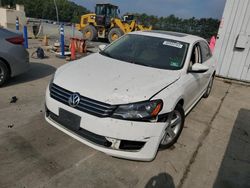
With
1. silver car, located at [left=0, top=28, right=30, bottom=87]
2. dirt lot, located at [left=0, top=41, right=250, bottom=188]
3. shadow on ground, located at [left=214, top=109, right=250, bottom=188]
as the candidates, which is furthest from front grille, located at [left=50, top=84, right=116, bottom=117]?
silver car, located at [left=0, top=28, right=30, bottom=87]

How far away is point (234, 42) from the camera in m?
7.33

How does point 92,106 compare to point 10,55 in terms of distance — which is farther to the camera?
point 10,55

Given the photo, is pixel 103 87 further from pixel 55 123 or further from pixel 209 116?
pixel 209 116

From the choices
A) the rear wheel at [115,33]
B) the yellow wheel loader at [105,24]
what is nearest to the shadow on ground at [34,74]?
the rear wheel at [115,33]

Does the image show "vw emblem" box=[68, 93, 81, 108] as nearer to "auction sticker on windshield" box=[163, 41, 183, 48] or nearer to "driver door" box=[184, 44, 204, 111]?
"driver door" box=[184, 44, 204, 111]

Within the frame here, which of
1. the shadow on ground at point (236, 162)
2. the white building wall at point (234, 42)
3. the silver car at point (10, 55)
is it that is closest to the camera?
the shadow on ground at point (236, 162)

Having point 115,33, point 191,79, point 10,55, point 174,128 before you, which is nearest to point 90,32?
point 115,33

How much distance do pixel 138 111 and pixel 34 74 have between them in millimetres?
4371

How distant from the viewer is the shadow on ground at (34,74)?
203 inches

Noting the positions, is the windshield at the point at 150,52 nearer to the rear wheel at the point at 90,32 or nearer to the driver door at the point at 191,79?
the driver door at the point at 191,79

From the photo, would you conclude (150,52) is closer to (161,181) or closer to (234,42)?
(161,181)

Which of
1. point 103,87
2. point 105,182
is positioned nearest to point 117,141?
point 105,182

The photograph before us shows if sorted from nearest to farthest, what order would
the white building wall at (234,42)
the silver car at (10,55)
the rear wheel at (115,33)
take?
the silver car at (10,55), the white building wall at (234,42), the rear wheel at (115,33)

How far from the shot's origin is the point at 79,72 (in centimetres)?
292
